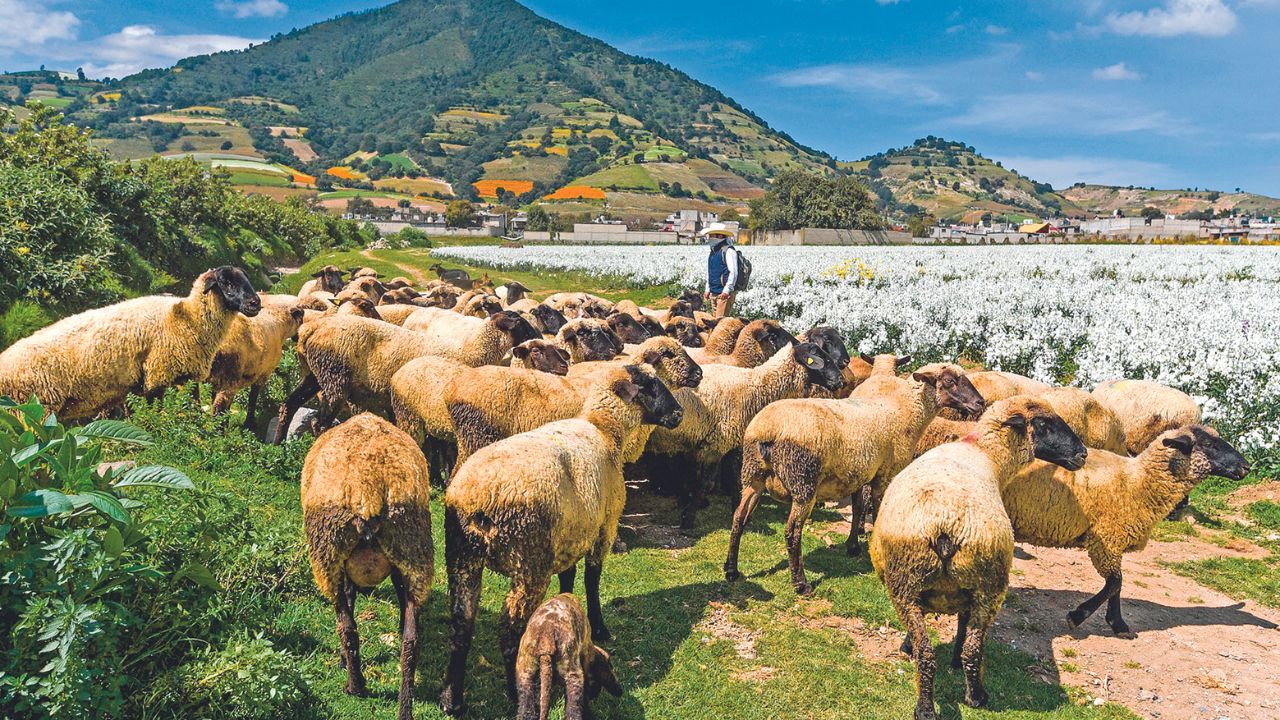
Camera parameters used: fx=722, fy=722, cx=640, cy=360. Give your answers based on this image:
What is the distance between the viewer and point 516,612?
5352 mm

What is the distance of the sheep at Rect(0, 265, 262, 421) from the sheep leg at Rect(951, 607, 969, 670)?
962 centimetres

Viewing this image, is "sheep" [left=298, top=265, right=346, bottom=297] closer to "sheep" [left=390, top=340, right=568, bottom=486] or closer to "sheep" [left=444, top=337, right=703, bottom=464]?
"sheep" [left=390, top=340, right=568, bottom=486]

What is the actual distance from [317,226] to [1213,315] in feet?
212

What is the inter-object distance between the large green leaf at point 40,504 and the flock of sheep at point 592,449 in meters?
1.55

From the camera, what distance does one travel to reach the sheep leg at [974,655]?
225 inches

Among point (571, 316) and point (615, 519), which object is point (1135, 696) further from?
point (571, 316)

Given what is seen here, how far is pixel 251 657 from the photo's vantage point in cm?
461

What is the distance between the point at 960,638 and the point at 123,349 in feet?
33.3

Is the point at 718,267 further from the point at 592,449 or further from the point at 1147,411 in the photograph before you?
the point at 592,449

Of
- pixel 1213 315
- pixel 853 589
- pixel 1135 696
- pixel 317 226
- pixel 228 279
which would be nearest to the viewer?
pixel 1135 696

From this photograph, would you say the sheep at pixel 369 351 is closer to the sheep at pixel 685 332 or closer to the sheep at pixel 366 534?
the sheep at pixel 685 332

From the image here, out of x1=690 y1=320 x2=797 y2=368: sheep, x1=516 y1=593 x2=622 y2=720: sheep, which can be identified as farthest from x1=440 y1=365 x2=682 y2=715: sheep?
x1=690 y1=320 x2=797 y2=368: sheep

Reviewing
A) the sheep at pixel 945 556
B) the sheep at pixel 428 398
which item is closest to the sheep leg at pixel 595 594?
the sheep at pixel 945 556

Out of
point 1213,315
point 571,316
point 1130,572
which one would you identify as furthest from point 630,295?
point 1130,572
